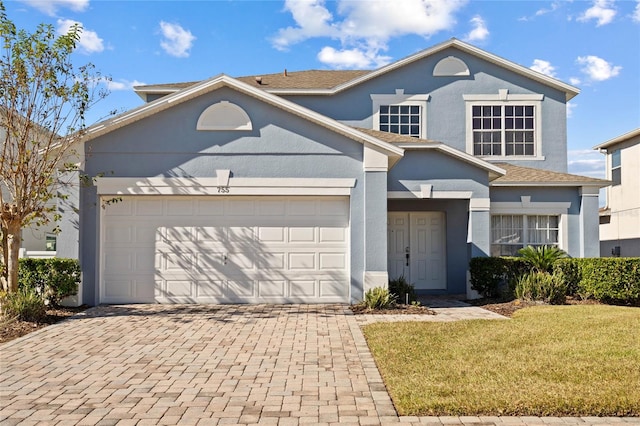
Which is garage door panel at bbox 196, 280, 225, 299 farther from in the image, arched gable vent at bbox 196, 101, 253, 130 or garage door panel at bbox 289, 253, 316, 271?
arched gable vent at bbox 196, 101, 253, 130

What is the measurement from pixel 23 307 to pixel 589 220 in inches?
601

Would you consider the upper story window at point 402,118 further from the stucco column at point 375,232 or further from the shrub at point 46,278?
the shrub at point 46,278

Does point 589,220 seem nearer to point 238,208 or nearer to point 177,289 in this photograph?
point 238,208

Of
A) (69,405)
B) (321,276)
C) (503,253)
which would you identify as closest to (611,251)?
(503,253)

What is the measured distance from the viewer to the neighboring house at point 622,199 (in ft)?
78.4

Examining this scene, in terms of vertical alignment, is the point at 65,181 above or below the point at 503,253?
above

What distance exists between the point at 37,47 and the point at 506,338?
34.9ft

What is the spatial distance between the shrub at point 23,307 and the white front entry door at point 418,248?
31.2 feet

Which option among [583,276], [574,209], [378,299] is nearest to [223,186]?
[378,299]

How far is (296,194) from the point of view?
13227mm

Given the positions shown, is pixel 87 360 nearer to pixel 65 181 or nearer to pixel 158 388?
pixel 158 388

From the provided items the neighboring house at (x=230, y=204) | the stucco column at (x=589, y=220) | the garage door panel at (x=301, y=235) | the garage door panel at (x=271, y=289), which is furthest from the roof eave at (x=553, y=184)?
the garage door panel at (x=271, y=289)

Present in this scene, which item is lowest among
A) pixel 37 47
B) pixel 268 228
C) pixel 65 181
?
pixel 268 228

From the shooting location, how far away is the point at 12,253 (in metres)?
11.4
